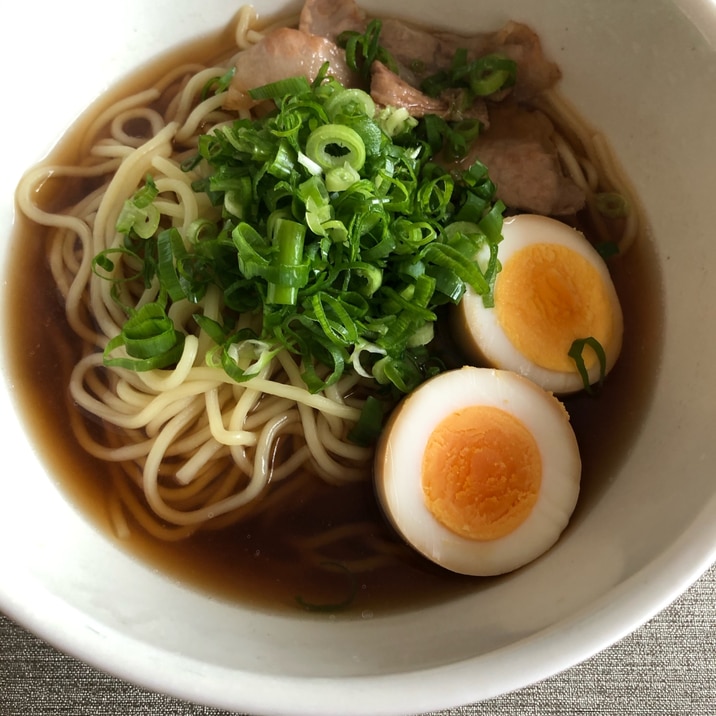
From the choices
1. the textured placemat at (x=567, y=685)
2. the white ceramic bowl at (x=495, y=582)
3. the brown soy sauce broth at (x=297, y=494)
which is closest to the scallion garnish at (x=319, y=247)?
the brown soy sauce broth at (x=297, y=494)

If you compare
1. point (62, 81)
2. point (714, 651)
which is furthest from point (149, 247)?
point (714, 651)

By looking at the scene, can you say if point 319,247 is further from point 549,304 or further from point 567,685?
point 567,685

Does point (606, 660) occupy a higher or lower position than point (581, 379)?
lower

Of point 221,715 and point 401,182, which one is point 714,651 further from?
point 401,182

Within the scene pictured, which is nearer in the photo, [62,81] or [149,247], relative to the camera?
[149,247]

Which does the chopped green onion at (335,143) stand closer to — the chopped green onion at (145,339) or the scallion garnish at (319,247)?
the scallion garnish at (319,247)

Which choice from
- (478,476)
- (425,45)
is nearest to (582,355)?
(478,476)

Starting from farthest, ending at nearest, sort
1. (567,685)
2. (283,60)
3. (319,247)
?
1. (283,60)
2. (567,685)
3. (319,247)
